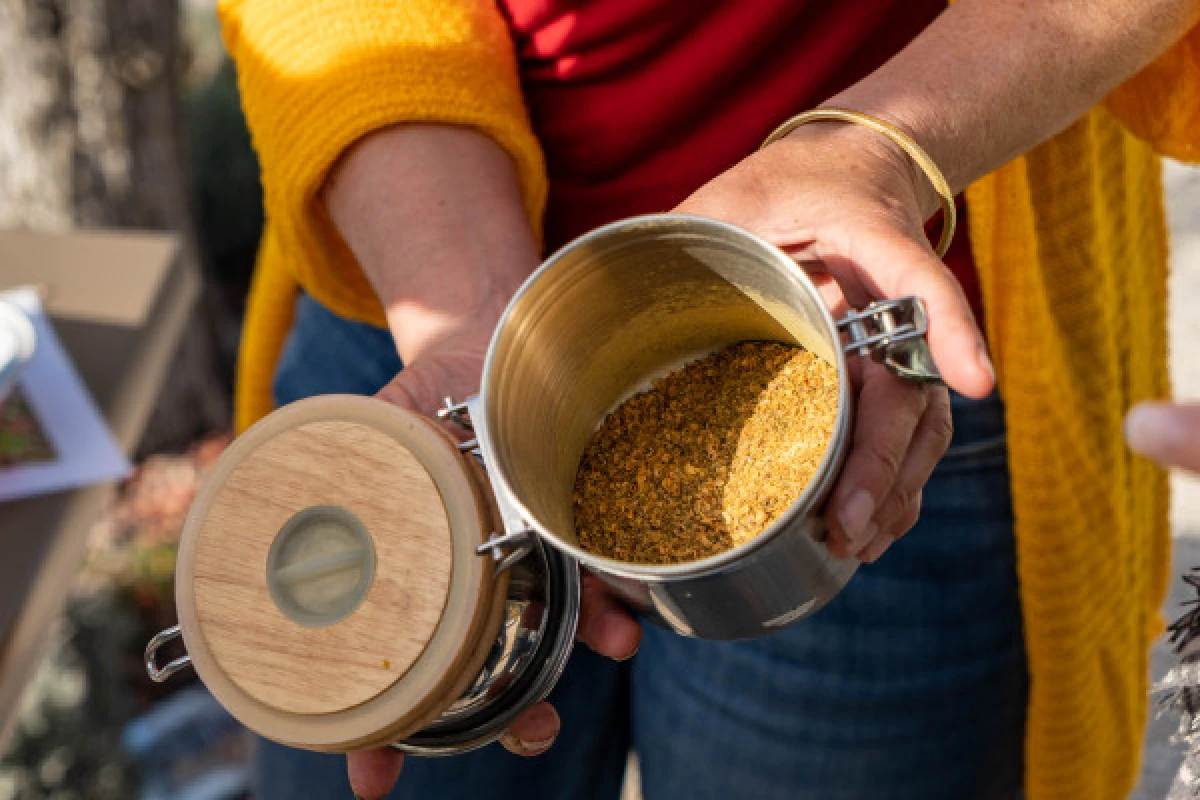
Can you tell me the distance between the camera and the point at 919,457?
780mm

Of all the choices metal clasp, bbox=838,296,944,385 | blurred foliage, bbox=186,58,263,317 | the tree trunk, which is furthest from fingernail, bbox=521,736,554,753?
blurred foliage, bbox=186,58,263,317

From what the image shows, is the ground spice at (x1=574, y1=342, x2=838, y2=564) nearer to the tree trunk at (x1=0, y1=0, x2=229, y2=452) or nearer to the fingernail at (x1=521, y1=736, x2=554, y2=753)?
the fingernail at (x1=521, y1=736, x2=554, y2=753)

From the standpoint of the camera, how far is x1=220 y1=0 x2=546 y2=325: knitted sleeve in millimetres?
1021

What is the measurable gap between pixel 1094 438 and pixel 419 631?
718 millimetres

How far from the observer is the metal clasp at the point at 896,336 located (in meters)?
0.67

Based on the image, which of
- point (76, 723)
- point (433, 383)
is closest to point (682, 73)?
point (433, 383)

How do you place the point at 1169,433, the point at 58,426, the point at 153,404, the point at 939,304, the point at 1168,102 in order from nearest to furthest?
the point at 1169,433 < the point at 939,304 < the point at 1168,102 < the point at 58,426 < the point at 153,404

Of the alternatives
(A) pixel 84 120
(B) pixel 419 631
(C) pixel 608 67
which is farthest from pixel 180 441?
(B) pixel 419 631

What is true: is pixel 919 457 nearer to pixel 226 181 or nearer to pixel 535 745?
pixel 535 745

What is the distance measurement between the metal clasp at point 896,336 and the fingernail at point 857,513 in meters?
0.08

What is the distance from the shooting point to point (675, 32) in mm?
1040

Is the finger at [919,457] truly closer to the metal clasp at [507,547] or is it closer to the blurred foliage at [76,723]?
the metal clasp at [507,547]

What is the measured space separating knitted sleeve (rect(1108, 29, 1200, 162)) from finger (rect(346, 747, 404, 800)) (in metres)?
0.83

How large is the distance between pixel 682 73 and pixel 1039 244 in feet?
1.20
